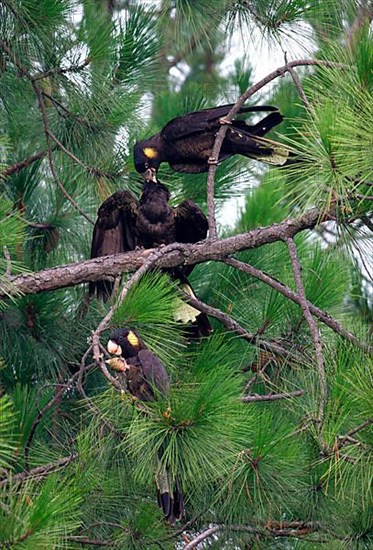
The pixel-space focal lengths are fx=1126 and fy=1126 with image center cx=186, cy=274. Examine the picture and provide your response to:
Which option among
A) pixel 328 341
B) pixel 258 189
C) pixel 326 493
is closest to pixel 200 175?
pixel 258 189

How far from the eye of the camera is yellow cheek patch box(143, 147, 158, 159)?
3576mm

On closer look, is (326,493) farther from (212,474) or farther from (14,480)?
(14,480)

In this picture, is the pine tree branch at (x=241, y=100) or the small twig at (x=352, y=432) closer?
the small twig at (x=352, y=432)

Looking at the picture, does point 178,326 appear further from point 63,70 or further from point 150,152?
point 63,70

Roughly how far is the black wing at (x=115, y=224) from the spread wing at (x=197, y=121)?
0.82 feet

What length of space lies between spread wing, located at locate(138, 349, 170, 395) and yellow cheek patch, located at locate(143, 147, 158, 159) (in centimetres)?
119

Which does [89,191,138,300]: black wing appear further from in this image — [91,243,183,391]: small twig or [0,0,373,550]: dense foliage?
[91,243,183,391]: small twig

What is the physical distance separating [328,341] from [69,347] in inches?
35.4

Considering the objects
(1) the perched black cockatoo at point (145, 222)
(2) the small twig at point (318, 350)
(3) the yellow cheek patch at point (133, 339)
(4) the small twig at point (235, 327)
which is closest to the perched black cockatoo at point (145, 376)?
(3) the yellow cheek patch at point (133, 339)

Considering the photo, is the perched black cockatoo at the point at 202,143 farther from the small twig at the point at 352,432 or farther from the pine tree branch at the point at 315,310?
the small twig at the point at 352,432

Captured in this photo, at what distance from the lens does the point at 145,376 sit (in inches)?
96.3

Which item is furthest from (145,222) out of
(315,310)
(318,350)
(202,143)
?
(318,350)

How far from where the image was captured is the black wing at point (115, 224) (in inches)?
144

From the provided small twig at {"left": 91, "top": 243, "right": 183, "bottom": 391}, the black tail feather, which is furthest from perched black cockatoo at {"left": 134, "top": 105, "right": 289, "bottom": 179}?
the black tail feather
